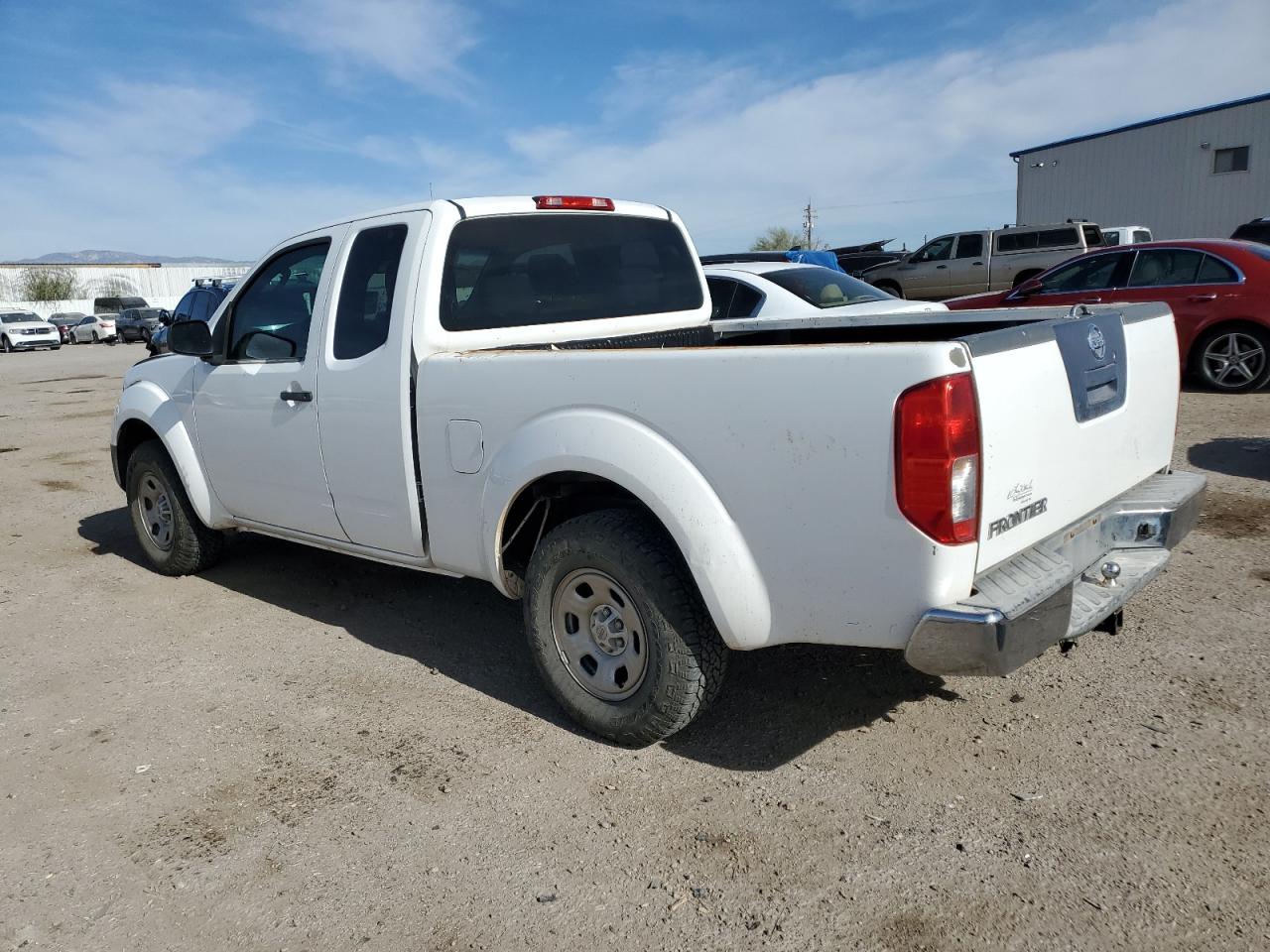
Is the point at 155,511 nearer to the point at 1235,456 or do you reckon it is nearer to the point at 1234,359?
the point at 1235,456

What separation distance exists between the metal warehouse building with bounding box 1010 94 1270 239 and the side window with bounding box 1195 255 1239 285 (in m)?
A: 24.7

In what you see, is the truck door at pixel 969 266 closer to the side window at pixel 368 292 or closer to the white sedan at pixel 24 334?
the side window at pixel 368 292

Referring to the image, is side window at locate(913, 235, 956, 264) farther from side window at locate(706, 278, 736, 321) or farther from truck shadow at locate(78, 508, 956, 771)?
truck shadow at locate(78, 508, 956, 771)

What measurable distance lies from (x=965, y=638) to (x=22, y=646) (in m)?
4.41

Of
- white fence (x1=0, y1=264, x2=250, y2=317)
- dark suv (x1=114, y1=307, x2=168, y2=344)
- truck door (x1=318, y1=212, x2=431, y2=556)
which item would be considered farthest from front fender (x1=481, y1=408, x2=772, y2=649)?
white fence (x1=0, y1=264, x2=250, y2=317)

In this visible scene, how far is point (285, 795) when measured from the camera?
3236 millimetres

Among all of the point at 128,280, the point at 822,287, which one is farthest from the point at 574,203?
the point at 128,280

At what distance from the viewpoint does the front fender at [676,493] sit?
2.91 metres

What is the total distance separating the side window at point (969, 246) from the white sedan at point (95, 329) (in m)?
34.3

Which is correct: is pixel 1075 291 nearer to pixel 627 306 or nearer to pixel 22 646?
Answer: pixel 627 306

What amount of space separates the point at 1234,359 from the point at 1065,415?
8.28 metres

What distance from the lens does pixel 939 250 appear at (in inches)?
833

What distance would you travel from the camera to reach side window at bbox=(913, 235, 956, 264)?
828 inches

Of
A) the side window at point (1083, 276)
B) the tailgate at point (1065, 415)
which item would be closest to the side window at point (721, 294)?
the side window at point (1083, 276)
